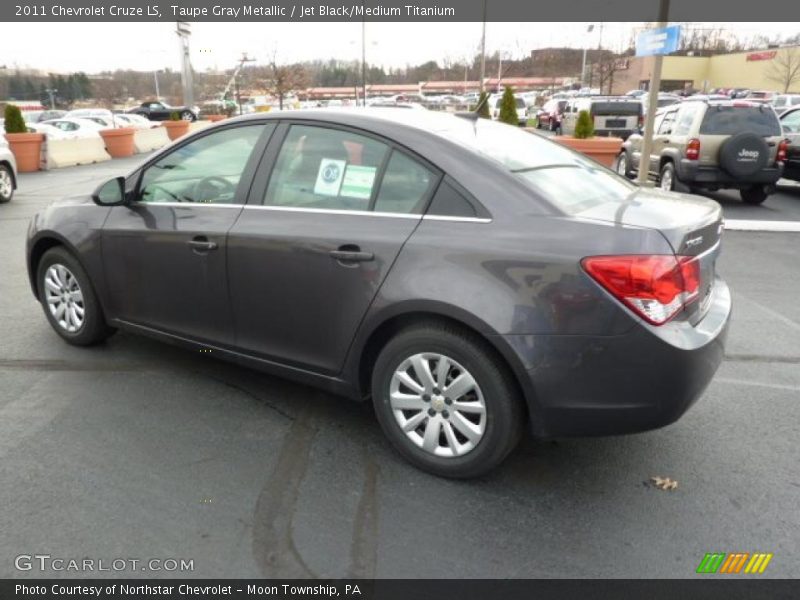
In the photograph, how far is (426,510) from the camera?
2859 millimetres

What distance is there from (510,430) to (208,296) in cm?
184

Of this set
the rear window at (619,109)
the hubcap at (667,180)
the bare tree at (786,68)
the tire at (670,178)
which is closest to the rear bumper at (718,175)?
the tire at (670,178)

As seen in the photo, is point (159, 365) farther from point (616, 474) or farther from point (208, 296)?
point (616, 474)

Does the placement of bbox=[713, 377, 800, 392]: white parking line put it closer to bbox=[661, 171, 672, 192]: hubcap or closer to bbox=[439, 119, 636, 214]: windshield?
bbox=[439, 119, 636, 214]: windshield

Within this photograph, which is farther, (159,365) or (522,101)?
(522,101)

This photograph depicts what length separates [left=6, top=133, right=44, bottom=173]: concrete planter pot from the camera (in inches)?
695

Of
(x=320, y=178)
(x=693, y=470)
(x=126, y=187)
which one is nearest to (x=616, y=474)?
(x=693, y=470)

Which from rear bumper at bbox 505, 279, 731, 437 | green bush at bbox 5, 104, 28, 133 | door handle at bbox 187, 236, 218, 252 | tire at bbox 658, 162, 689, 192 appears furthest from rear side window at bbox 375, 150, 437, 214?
green bush at bbox 5, 104, 28, 133

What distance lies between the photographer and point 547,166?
335 centimetres

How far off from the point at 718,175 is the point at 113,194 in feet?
31.6

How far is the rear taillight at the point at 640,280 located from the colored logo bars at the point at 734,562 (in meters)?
0.93


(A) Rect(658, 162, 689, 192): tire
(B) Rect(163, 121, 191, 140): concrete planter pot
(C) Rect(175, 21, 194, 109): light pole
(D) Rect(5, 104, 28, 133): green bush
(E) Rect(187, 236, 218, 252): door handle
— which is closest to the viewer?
(E) Rect(187, 236, 218, 252): door handle

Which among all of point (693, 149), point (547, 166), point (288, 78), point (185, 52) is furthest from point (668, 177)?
point (288, 78)

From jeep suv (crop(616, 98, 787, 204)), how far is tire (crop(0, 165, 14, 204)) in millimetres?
11692
